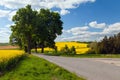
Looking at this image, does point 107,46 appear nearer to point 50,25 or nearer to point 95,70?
point 50,25

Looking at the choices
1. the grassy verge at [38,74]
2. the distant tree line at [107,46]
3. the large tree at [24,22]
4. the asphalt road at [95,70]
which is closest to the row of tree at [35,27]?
the large tree at [24,22]

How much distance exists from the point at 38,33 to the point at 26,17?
24.4ft

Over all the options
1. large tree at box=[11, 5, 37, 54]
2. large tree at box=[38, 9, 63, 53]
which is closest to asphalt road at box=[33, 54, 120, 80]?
large tree at box=[11, 5, 37, 54]

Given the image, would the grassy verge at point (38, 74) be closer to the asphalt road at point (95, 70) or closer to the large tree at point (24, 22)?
the asphalt road at point (95, 70)

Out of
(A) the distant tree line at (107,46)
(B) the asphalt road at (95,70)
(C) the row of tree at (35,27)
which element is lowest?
(B) the asphalt road at (95,70)

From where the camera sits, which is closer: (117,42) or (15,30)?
(15,30)

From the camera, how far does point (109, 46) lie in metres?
88.9

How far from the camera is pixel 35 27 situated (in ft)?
259

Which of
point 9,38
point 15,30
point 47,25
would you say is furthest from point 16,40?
point 15,30

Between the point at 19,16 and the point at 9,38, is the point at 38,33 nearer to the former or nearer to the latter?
the point at 19,16

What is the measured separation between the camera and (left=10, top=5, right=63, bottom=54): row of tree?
77875 mm

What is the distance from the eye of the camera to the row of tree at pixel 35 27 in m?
77.9

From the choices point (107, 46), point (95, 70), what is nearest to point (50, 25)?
point (107, 46)

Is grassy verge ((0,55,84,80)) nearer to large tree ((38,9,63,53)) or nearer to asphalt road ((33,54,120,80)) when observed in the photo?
asphalt road ((33,54,120,80))
